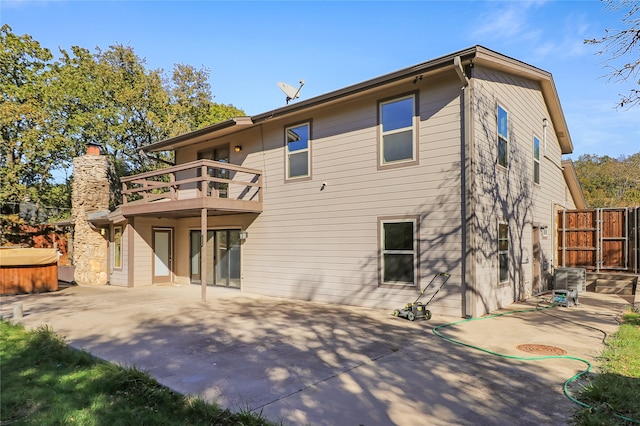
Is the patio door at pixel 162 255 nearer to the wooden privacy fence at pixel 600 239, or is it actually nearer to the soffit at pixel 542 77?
the soffit at pixel 542 77

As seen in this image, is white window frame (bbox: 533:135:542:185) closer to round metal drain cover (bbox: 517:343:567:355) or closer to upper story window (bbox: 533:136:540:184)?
upper story window (bbox: 533:136:540:184)

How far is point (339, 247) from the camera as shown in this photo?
8875mm

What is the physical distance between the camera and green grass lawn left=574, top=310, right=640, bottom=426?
2.98 meters

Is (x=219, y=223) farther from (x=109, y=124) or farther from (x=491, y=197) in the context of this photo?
(x=109, y=124)

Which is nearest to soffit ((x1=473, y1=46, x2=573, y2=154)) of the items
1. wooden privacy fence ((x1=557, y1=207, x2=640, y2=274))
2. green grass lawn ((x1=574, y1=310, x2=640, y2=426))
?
wooden privacy fence ((x1=557, y1=207, x2=640, y2=274))

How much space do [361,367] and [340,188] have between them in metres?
5.15

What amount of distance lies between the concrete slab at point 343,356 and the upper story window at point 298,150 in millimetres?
3478

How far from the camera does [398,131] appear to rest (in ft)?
26.4

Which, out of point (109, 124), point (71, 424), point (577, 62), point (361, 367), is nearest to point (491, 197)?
point (577, 62)

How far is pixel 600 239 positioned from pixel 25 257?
17.1 m

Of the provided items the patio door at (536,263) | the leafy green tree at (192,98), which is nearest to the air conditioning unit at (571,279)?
the patio door at (536,263)

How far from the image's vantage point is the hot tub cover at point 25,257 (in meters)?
10.2

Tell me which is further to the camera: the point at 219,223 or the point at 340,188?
the point at 219,223

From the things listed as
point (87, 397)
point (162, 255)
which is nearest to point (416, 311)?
point (87, 397)
